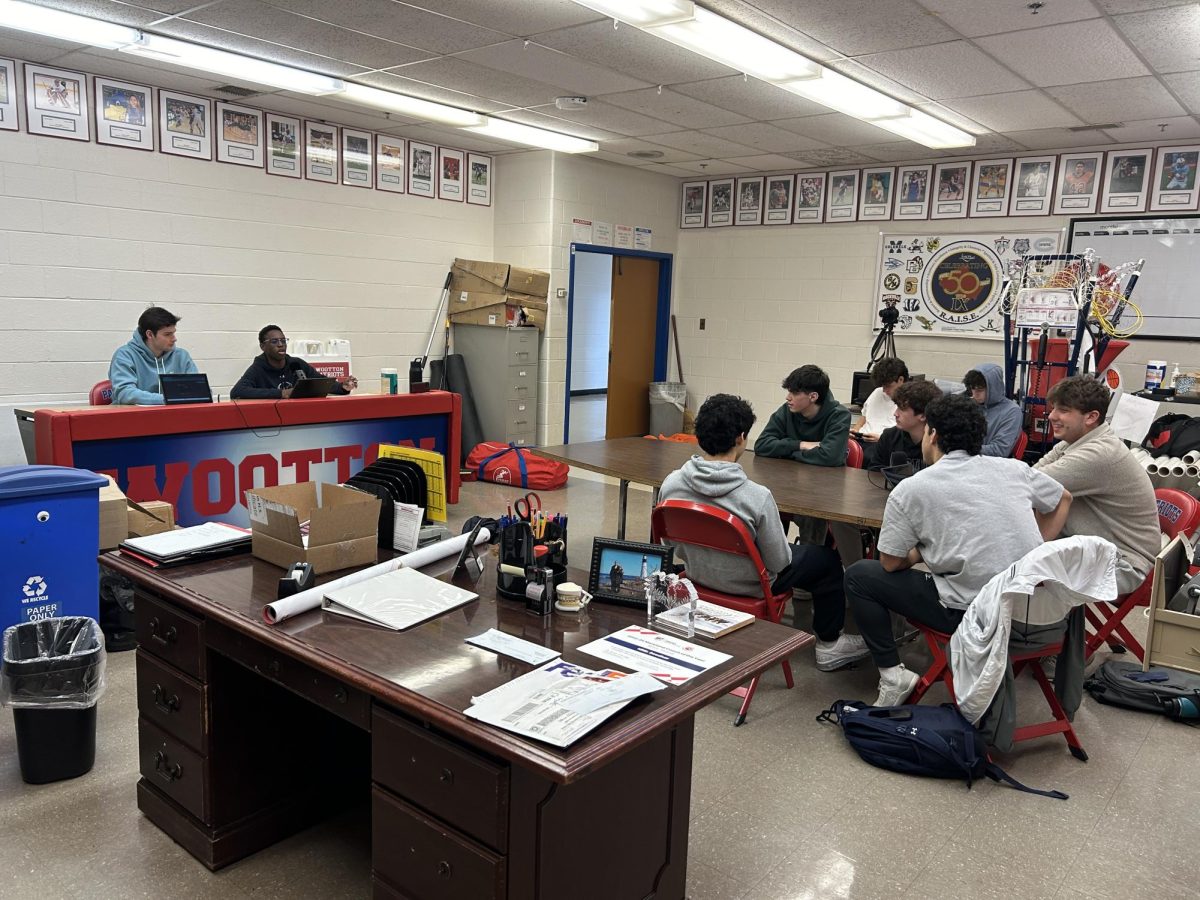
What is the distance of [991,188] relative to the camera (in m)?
7.14

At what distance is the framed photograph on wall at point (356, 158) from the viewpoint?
6902 mm

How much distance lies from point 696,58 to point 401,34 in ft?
5.06

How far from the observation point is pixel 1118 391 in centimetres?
580

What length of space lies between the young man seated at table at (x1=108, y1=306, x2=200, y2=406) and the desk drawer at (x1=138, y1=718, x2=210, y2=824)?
2732mm

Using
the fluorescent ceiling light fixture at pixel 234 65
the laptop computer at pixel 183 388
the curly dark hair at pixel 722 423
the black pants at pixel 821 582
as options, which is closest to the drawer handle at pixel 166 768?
the curly dark hair at pixel 722 423

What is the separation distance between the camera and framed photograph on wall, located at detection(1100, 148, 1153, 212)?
6.48 metres

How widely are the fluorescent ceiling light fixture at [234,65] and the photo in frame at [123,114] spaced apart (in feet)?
2.66

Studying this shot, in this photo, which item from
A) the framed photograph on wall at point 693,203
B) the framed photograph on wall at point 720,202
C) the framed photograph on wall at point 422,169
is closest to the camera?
the framed photograph on wall at point 422,169

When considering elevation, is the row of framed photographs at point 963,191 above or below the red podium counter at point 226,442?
above

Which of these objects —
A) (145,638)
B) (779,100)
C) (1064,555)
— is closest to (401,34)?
(779,100)

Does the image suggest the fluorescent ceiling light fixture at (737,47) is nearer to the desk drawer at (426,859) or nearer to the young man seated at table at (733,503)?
the young man seated at table at (733,503)

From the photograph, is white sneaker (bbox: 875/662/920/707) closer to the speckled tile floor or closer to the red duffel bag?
the speckled tile floor

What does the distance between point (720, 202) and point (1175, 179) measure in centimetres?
384

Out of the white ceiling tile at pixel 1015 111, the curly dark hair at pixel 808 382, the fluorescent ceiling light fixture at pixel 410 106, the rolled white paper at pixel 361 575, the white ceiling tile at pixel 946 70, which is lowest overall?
the rolled white paper at pixel 361 575
